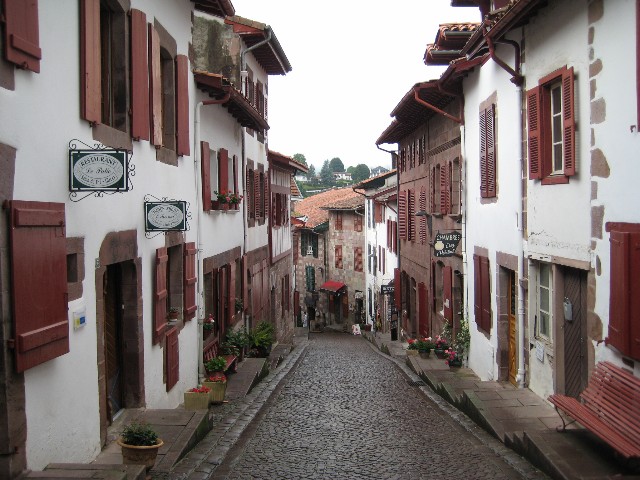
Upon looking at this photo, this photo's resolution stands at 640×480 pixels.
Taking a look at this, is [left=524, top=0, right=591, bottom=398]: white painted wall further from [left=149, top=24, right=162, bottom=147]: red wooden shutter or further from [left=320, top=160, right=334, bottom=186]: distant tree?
[left=320, top=160, right=334, bottom=186]: distant tree

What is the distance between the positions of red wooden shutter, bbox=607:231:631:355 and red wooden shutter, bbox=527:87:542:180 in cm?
273

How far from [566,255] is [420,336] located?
39.5 ft

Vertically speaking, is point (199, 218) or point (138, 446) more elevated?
point (199, 218)

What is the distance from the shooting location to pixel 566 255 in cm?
913

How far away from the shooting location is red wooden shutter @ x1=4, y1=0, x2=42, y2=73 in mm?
5191

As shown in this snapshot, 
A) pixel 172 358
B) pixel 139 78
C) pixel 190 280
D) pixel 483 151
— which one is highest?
pixel 139 78

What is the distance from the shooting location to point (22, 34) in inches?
212

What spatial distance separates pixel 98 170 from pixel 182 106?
4757 mm

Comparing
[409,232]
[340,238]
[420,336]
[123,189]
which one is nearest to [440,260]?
[420,336]

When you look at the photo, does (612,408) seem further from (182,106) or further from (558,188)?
(182,106)

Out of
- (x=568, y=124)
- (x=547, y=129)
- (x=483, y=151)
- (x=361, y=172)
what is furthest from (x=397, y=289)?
(x=361, y=172)

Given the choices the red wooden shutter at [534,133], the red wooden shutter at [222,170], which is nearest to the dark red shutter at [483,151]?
the red wooden shutter at [534,133]

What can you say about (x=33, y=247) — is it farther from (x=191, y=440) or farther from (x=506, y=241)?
(x=506, y=241)

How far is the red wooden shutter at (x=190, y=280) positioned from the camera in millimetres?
11320
